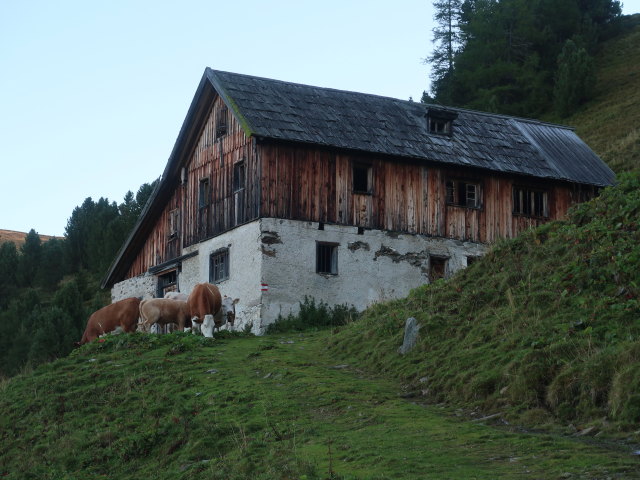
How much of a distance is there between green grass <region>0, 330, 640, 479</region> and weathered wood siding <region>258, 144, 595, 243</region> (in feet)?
27.8

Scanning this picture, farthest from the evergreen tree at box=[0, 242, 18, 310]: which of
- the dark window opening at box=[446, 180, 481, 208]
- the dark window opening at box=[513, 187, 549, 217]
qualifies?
the dark window opening at box=[513, 187, 549, 217]

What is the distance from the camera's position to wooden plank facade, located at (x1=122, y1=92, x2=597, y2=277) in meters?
31.9

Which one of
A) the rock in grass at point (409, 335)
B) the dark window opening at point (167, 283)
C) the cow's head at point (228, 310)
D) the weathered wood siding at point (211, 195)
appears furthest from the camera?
the dark window opening at point (167, 283)

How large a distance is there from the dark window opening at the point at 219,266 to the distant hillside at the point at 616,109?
23755 millimetres

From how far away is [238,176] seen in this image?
33.6 meters

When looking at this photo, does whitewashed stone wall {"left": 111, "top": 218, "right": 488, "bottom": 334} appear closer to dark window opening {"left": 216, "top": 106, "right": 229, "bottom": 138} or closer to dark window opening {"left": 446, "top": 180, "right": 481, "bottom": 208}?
dark window opening {"left": 446, "top": 180, "right": 481, "bottom": 208}

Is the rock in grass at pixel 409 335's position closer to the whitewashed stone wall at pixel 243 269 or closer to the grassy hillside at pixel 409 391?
the grassy hillside at pixel 409 391

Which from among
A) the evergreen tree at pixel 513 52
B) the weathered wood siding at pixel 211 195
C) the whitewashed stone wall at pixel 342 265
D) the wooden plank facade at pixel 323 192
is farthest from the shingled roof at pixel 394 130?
the evergreen tree at pixel 513 52

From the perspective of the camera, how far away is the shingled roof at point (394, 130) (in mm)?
32625

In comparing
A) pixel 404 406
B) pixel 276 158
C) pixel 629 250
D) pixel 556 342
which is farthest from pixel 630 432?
pixel 276 158

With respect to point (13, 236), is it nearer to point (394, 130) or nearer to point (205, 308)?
point (394, 130)

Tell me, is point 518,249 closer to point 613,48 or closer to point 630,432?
point 630,432

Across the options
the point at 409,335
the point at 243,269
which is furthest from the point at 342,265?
the point at 409,335

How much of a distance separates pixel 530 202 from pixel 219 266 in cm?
1179
